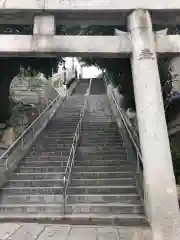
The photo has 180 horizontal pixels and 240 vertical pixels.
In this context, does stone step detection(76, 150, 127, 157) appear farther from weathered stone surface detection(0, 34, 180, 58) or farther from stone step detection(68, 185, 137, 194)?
weathered stone surface detection(0, 34, 180, 58)

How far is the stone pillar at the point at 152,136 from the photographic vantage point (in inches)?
173

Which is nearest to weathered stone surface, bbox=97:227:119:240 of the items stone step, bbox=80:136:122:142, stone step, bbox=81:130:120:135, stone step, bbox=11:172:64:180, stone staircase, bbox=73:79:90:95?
stone step, bbox=11:172:64:180

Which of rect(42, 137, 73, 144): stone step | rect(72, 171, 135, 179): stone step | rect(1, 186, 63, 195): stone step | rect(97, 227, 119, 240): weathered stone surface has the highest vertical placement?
rect(42, 137, 73, 144): stone step

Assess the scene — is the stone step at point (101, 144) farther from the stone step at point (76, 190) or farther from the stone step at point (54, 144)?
the stone step at point (76, 190)

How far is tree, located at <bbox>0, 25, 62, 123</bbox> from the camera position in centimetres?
831

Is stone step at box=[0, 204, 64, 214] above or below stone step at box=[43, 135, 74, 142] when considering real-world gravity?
below

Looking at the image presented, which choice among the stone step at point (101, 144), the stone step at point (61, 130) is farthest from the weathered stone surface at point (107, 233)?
the stone step at point (61, 130)

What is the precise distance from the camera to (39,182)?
7406mm

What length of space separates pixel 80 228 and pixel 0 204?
7.42 ft

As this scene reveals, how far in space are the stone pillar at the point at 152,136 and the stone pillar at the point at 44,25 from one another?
1518 mm

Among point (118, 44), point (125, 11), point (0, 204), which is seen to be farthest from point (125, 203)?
point (125, 11)

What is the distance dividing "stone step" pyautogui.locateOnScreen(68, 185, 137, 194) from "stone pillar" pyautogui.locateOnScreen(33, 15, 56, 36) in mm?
3819

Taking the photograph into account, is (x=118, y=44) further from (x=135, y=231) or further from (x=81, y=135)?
(x=81, y=135)

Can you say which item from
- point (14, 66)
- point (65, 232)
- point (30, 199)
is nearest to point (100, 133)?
point (14, 66)
